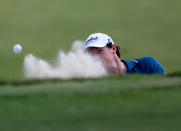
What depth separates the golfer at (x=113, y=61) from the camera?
14.7ft

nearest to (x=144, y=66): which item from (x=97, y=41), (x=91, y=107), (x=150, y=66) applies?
(x=150, y=66)

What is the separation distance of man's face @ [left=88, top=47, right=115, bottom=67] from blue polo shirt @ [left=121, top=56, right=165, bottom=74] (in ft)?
0.61

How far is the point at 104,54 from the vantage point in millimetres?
4527

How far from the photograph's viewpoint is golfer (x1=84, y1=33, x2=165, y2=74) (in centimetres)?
449

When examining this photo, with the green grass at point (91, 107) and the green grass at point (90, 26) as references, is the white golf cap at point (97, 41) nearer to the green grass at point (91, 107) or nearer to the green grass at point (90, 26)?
the green grass at point (91, 107)

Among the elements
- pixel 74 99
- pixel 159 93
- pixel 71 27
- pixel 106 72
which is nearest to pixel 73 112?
pixel 74 99

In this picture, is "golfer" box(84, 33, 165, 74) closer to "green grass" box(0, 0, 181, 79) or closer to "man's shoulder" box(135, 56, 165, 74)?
"man's shoulder" box(135, 56, 165, 74)

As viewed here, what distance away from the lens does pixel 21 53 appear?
8336 millimetres

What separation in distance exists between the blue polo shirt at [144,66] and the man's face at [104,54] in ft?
0.61

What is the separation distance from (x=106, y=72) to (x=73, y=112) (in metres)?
1.87

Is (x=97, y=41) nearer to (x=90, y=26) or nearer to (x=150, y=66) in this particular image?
(x=150, y=66)

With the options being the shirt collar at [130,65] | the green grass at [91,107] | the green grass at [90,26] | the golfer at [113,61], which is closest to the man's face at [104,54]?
the golfer at [113,61]

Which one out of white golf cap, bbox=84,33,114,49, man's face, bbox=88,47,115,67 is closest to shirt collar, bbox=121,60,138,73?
man's face, bbox=88,47,115,67

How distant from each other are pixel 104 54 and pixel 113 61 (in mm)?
107
